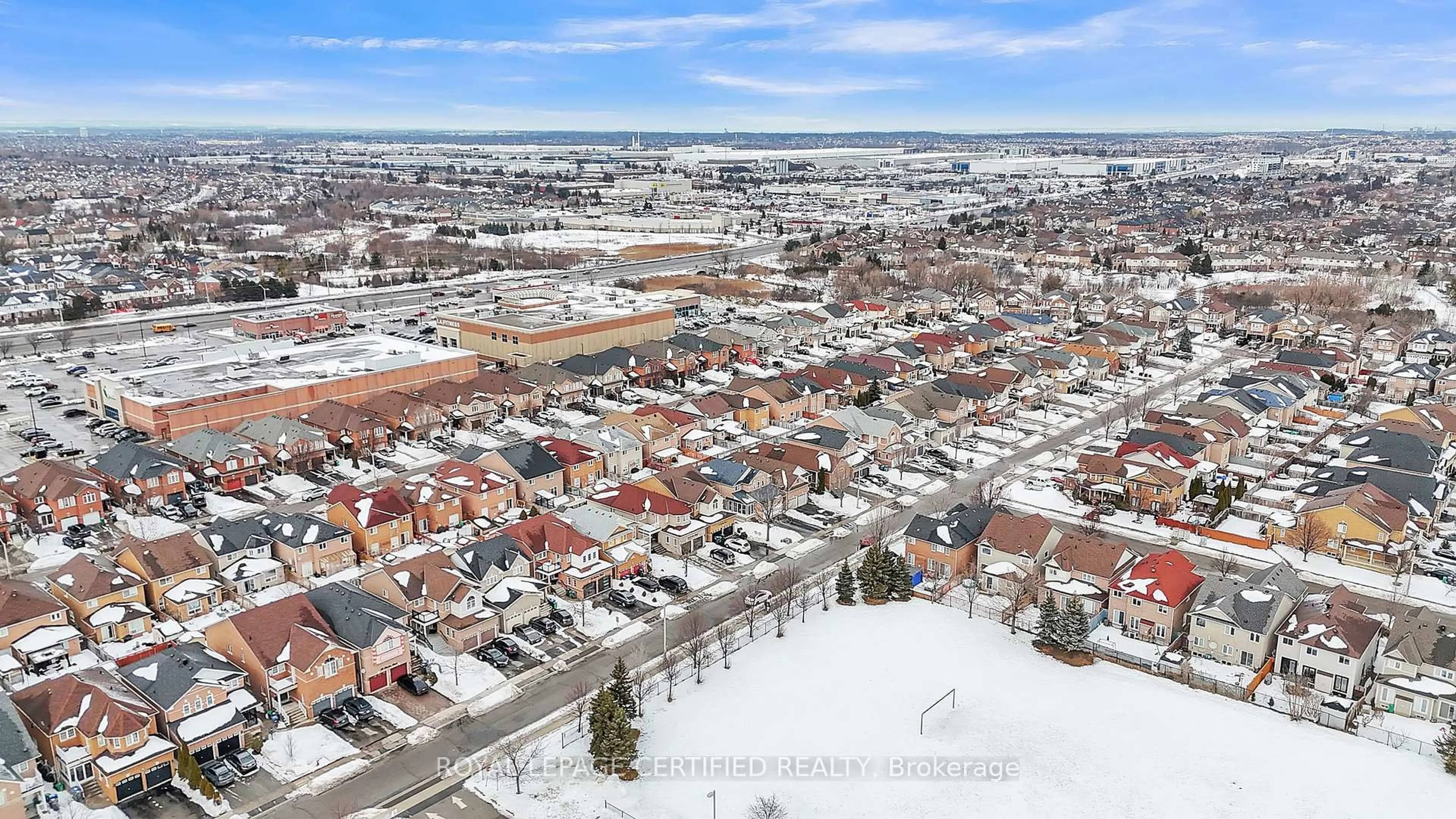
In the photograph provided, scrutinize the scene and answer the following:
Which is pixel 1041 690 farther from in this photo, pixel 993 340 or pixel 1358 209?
pixel 1358 209

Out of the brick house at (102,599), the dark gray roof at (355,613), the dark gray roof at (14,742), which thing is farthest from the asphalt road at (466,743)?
the brick house at (102,599)

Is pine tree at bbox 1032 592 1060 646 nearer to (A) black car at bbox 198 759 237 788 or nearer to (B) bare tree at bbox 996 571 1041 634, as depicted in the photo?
(B) bare tree at bbox 996 571 1041 634

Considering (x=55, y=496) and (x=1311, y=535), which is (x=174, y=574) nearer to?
(x=55, y=496)

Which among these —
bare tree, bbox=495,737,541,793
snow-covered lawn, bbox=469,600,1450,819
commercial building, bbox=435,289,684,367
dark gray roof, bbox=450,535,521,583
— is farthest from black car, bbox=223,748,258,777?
commercial building, bbox=435,289,684,367

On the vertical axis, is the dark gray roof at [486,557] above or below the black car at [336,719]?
above

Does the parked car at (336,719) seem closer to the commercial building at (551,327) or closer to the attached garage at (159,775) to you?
the attached garage at (159,775)
